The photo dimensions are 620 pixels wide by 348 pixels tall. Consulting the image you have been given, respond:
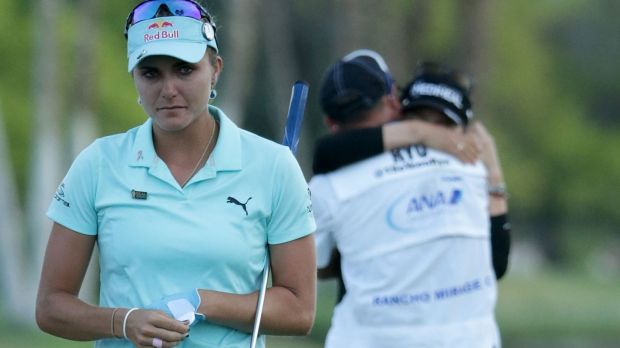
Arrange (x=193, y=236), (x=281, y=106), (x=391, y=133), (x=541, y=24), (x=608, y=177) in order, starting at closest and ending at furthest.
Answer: (x=193, y=236)
(x=391, y=133)
(x=281, y=106)
(x=541, y=24)
(x=608, y=177)

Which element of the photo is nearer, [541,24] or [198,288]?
[198,288]

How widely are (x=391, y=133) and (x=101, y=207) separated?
1984 millimetres

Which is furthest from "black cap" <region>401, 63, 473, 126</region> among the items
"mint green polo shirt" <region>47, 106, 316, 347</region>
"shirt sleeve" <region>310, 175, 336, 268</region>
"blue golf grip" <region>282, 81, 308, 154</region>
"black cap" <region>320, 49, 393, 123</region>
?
"mint green polo shirt" <region>47, 106, 316, 347</region>

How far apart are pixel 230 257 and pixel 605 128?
61580mm

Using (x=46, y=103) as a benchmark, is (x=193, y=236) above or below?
below

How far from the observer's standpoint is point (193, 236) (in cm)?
386

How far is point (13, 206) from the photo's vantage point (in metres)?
29.2

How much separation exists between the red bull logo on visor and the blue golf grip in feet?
2.40

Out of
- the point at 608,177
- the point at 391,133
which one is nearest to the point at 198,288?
the point at 391,133

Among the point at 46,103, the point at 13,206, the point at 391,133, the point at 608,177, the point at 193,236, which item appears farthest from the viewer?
the point at 608,177

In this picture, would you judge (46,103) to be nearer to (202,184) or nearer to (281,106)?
(281,106)

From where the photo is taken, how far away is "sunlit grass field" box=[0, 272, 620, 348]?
2501 cm

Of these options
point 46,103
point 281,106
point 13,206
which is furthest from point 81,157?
point 281,106

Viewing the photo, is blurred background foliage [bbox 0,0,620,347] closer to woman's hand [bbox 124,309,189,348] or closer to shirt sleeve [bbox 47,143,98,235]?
shirt sleeve [bbox 47,143,98,235]
